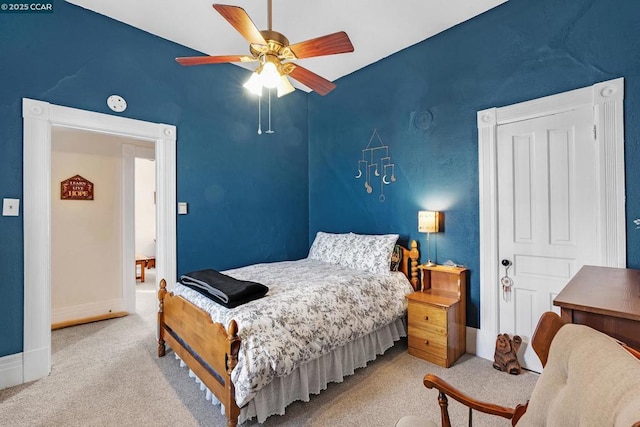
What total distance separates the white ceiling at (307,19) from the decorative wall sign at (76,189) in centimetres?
195

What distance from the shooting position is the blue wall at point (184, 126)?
8.09 ft

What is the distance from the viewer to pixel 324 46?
6.30ft

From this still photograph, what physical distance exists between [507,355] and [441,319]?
59cm

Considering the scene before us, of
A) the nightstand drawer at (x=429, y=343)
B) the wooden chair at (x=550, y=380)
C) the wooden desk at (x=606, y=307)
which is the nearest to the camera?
the wooden chair at (x=550, y=380)

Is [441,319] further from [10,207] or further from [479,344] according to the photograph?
[10,207]

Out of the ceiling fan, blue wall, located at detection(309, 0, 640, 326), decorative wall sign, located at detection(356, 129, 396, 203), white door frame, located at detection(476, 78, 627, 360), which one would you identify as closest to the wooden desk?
white door frame, located at detection(476, 78, 627, 360)

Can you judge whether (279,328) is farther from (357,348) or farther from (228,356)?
(357,348)

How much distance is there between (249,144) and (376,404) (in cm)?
313

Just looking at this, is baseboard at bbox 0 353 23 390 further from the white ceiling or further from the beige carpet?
the white ceiling

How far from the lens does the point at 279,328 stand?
1.99 m

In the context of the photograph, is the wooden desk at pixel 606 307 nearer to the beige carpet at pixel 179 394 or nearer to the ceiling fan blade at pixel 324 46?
the beige carpet at pixel 179 394

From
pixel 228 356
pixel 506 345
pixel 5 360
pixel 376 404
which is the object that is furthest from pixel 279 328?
pixel 5 360

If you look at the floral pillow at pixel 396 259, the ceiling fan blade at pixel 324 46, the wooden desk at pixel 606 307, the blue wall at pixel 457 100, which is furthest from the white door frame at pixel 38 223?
the wooden desk at pixel 606 307

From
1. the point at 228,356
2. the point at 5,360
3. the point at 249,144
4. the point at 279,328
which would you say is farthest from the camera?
the point at 249,144
